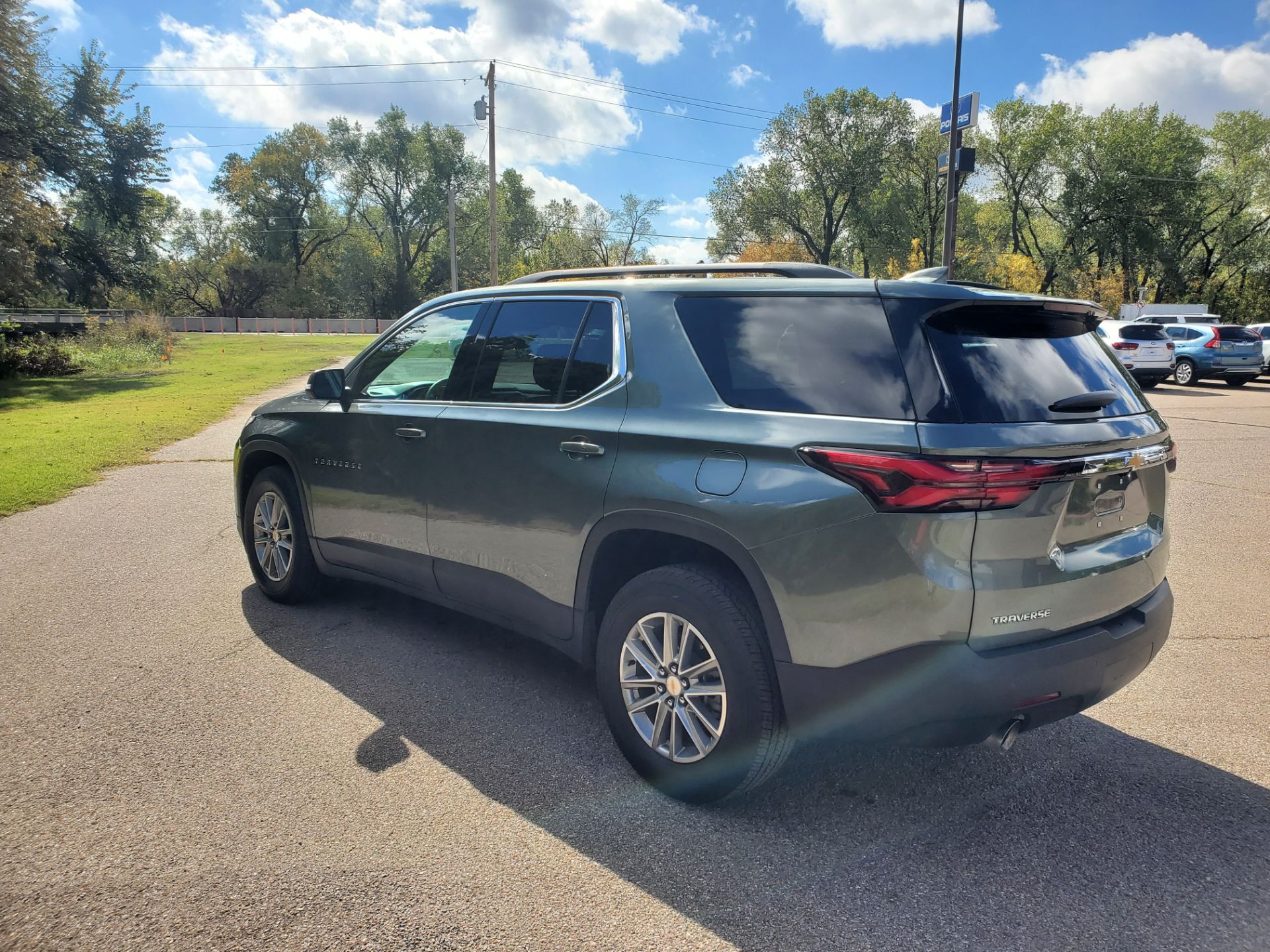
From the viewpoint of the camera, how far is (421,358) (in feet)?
13.9

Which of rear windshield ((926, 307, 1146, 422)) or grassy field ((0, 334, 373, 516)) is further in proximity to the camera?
grassy field ((0, 334, 373, 516))

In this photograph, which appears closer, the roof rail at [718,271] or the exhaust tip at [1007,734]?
the exhaust tip at [1007,734]

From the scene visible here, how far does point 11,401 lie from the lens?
16.2m

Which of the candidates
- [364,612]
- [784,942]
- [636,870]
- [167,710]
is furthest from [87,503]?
[784,942]

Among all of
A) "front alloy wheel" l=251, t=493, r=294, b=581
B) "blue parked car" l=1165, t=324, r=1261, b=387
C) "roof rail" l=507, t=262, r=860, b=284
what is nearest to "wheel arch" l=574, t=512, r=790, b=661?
"roof rail" l=507, t=262, r=860, b=284

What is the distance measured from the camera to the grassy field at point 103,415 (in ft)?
30.2

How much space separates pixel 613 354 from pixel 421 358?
139 cm

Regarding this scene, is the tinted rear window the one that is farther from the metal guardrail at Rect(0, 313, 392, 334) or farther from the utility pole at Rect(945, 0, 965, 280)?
the metal guardrail at Rect(0, 313, 392, 334)

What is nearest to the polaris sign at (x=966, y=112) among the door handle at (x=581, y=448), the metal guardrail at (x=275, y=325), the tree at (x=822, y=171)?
the door handle at (x=581, y=448)

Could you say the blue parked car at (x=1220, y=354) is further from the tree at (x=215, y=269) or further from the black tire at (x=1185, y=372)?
the tree at (x=215, y=269)

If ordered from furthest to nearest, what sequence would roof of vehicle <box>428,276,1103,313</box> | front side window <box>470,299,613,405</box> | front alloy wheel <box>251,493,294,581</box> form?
front alloy wheel <box>251,493,294,581</box>, front side window <box>470,299,613,405</box>, roof of vehicle <box>428,276,1103,313</box>

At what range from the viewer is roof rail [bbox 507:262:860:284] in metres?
3.13

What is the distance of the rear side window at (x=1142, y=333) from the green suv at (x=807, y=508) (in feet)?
71.1

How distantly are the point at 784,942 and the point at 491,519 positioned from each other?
198cm
